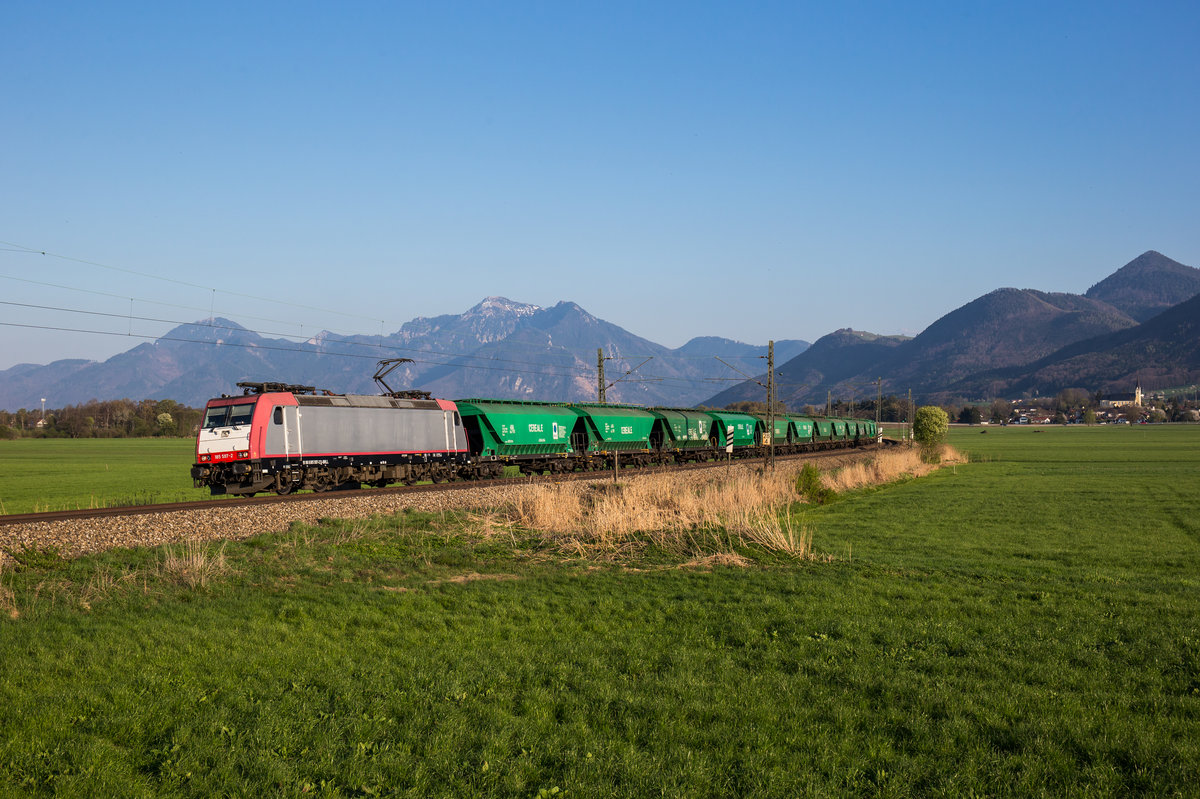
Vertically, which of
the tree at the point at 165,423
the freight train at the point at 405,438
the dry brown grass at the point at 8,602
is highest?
the tree at the point at 165,423

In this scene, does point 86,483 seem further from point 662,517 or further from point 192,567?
point 662,517

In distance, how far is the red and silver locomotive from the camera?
29469mm

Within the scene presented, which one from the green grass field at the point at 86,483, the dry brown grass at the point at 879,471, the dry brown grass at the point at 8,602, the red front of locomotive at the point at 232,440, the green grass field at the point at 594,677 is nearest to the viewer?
the green grass field at the point at 594,677

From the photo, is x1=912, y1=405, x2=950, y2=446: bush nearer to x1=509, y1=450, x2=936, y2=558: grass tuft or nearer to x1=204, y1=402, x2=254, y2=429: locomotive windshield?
x1=509, y1=450, x2=936, y2=558: grass tuft

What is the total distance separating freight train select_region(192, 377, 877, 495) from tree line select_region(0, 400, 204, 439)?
4383 inches

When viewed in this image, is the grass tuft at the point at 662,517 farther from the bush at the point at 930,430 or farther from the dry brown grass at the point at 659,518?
the bush at the point at 930,430

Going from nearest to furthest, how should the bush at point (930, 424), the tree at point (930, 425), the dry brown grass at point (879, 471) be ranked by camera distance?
the dry brown grass at point (879, 471), the tree at point (930, 425), the bush at point (930, 424)

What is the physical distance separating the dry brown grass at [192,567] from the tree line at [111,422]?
134059 mm

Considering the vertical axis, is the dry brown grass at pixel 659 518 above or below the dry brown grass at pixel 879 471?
above

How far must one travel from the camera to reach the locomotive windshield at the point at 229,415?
29.4m

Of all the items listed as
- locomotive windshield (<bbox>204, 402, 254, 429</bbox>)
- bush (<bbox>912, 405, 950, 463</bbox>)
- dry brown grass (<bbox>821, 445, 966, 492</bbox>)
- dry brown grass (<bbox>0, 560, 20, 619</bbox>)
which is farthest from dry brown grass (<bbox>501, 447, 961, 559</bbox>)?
bush (<bbox>912, 405, 950, 463</bbox>)

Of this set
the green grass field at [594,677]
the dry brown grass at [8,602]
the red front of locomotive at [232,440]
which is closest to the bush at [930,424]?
the green grass field at [594,677]

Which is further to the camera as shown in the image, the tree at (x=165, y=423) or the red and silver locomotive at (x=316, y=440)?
the tree at (x=165, y=423)

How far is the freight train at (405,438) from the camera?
29641 mm
